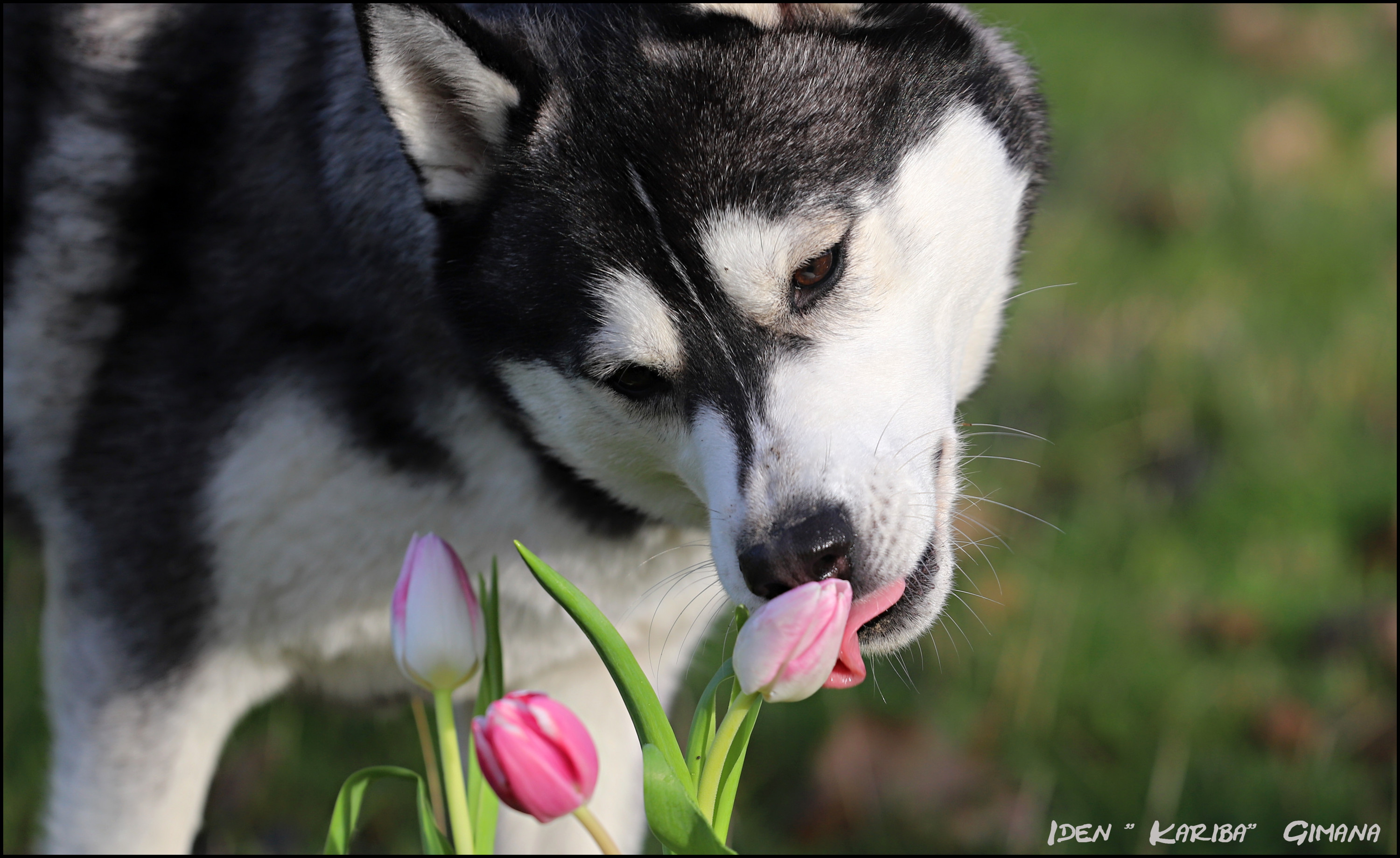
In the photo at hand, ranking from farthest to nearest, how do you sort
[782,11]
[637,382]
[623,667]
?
[782,11] < [637,382] < [623,667]

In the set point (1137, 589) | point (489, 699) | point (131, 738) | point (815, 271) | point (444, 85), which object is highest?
point (444, 85)

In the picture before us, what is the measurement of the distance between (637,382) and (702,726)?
0.62 m

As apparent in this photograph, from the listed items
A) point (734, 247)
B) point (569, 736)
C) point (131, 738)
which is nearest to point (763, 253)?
point (734, 247)

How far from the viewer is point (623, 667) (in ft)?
3.74

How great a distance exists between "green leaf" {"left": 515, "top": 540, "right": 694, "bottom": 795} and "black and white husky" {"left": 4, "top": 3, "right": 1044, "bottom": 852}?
370mm

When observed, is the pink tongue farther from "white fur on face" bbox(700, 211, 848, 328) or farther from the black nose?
"white fur on face" bbox(700, 211, 848, 328)

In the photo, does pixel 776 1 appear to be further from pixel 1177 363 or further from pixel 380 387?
pixel 1177 363

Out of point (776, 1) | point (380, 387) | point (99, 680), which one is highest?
point (776, 1)

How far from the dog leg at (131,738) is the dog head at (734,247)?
77cm

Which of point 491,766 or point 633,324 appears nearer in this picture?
point 491,766

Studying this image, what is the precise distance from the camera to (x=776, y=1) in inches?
70.0

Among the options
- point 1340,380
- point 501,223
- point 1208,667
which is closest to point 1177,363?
point 1340,380

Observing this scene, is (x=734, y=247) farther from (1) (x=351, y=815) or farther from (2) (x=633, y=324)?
(1) (x=351, y=815)

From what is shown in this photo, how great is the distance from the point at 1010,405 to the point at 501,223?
2358 mm
